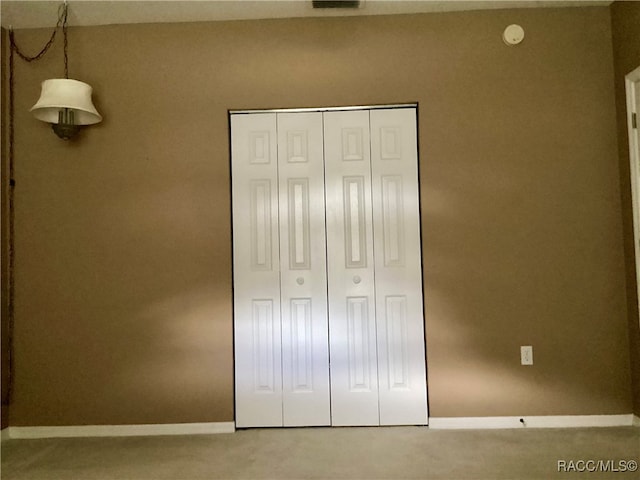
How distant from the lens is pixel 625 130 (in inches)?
126

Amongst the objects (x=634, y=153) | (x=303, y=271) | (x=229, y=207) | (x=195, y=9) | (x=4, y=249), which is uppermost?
(x=195, y=9)

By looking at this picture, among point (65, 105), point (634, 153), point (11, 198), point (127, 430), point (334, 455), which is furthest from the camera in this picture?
point (11, 198)

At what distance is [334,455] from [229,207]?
1.58m

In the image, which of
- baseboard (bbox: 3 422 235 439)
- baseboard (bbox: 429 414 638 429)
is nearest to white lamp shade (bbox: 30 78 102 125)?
baseboard (bbox: 3 422 235 439)

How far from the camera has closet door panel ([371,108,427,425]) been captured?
3.26 m

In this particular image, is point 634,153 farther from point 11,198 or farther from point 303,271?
point 11,198

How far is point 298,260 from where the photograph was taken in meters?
3.33

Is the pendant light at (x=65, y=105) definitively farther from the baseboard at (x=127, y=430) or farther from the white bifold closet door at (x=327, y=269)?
the baseboard at (x=127, y=430)

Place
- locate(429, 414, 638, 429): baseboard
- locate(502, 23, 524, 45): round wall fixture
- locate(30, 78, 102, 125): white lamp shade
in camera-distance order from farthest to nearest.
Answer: locate(502, 23, 524, 45): round wall fixture < locate(429, 414, 638, 429): baseboard < locate(30, 78, 102, 125): white lamp shade

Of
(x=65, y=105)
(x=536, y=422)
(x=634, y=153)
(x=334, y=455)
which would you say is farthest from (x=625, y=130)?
(x=65, y=105)

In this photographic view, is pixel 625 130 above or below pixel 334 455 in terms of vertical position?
above

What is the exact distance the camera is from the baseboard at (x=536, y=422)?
10.5ft

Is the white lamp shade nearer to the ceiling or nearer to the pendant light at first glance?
the pendant light

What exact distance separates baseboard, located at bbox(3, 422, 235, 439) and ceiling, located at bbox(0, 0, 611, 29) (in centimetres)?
254
